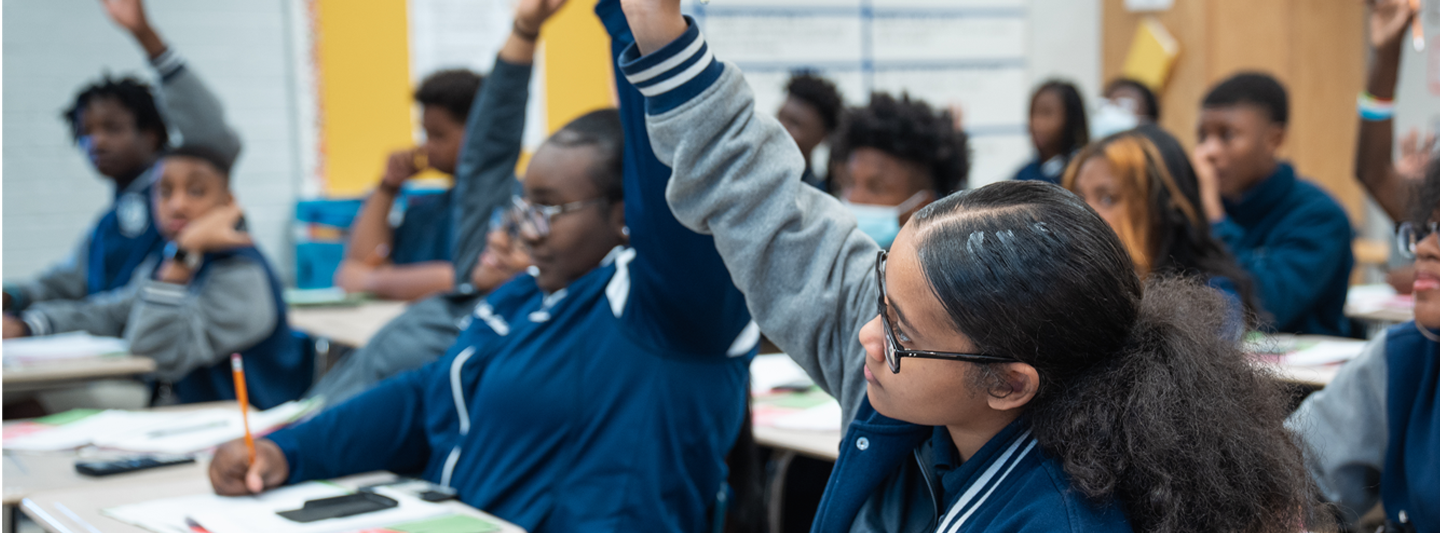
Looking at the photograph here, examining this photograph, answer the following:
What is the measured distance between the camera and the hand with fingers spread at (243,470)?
4.83 feet

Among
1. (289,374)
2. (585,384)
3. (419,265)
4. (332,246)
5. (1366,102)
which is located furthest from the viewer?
(332,246)

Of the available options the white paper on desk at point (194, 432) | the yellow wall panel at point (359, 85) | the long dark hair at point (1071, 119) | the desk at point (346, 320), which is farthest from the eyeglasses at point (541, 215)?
the yellow wall panel at point (359, 85)

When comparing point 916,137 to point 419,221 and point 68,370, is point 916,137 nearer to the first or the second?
point 419,221

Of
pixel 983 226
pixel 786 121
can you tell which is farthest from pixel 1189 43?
pixel 983 226

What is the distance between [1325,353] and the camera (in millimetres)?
2422

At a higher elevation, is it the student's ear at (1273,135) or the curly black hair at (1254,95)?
the curly black hair at (1254,95)

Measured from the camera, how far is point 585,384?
1475 millimetres

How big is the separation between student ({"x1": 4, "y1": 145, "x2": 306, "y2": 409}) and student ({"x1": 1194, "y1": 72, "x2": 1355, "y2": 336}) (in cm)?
269

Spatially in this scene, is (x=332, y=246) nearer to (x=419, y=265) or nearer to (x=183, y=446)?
(x=419, y=265)

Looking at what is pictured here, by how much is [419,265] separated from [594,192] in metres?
2.38

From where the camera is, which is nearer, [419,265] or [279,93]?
[419,265]

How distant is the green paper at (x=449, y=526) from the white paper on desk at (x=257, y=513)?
0.02 m

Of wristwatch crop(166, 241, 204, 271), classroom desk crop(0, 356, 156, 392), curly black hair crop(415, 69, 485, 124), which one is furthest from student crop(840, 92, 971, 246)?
classroom desk crop(0, 356, 156, 392)

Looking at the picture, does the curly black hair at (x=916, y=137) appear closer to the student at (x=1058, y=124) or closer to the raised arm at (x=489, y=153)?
the raised arm at (x=489, y=153)
